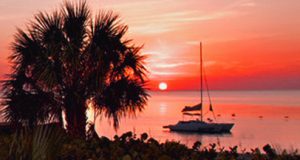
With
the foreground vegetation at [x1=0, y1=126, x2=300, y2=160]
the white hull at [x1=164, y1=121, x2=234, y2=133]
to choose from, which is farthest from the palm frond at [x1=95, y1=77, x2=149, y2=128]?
the white hull at [x1=164, y1=121, x2=234, y2=133]

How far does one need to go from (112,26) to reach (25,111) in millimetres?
3613

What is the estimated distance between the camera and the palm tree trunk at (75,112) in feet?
45.0

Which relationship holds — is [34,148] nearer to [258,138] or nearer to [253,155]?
[253,155]

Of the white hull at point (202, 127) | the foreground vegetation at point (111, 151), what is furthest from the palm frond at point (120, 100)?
the white hull at point (202, 127)

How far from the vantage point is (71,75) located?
45.4ft

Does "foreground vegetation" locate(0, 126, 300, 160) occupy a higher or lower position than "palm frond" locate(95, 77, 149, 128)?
lower

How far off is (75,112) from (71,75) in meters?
1.10

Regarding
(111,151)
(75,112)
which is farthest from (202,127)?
(111,151)

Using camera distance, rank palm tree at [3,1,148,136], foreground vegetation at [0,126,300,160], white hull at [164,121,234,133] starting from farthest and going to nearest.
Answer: white hull at [164,121,234,133] → palm tree at [3,1,148,136] → foreground vegetation at [0,126,300,160]

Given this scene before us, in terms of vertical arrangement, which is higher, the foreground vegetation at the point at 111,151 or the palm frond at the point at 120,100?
the palm frond at the point at 120,100

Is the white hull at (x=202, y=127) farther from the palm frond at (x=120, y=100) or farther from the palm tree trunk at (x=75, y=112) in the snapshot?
the palm tree trunk at (x=75, y=112)

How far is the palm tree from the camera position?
13.5m

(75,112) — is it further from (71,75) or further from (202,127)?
(202,127)

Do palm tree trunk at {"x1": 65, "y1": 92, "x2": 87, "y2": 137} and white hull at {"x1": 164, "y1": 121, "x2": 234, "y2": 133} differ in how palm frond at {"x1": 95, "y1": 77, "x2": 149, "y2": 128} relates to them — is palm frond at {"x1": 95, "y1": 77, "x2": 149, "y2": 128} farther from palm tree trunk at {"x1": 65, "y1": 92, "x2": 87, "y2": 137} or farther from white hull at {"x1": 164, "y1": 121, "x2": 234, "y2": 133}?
white hull at {"x1": 164, "y1": 121, "x2": 234, "y2": 133}
